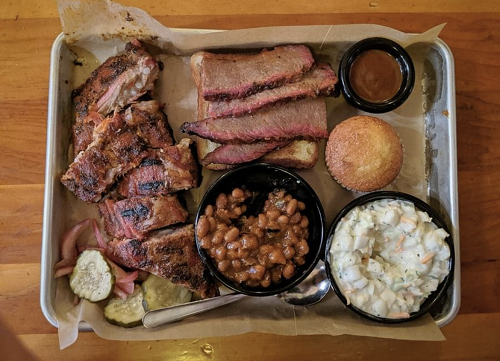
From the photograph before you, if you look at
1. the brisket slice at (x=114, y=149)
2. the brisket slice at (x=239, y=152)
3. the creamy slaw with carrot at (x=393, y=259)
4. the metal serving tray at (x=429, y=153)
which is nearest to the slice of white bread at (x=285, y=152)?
the brisket slice at (x=239, y=152)

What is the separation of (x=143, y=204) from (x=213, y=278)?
2.13 feet

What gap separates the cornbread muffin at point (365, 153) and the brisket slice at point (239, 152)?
0.39 m

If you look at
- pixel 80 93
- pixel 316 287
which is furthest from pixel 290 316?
pixel 80 93

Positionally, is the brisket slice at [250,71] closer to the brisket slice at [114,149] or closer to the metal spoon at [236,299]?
the brisket slice at [114,149]

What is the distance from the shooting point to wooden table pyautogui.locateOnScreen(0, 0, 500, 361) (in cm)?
289

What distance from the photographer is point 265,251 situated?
8.29ft

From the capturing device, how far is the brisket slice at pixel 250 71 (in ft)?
8.77

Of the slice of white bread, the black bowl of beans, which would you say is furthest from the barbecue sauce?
the black bowl of beans

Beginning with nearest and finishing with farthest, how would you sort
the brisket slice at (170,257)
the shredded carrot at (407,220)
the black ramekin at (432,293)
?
the shredded carrot at (407,220)
the black ramekin at (432,293)
the brisket slice at (170,257)

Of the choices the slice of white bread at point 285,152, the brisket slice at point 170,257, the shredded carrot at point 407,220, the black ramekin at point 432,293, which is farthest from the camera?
the slice of white bread at point 285,152

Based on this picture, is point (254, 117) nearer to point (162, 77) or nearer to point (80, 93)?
point (162, 77)

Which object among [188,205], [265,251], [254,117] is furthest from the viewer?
[188,205]

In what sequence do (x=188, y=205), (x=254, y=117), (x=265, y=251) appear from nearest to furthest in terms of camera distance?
(x=265, y=251)
(x=254, y=117)
(x=188, y=205)

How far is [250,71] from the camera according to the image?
2.71m
